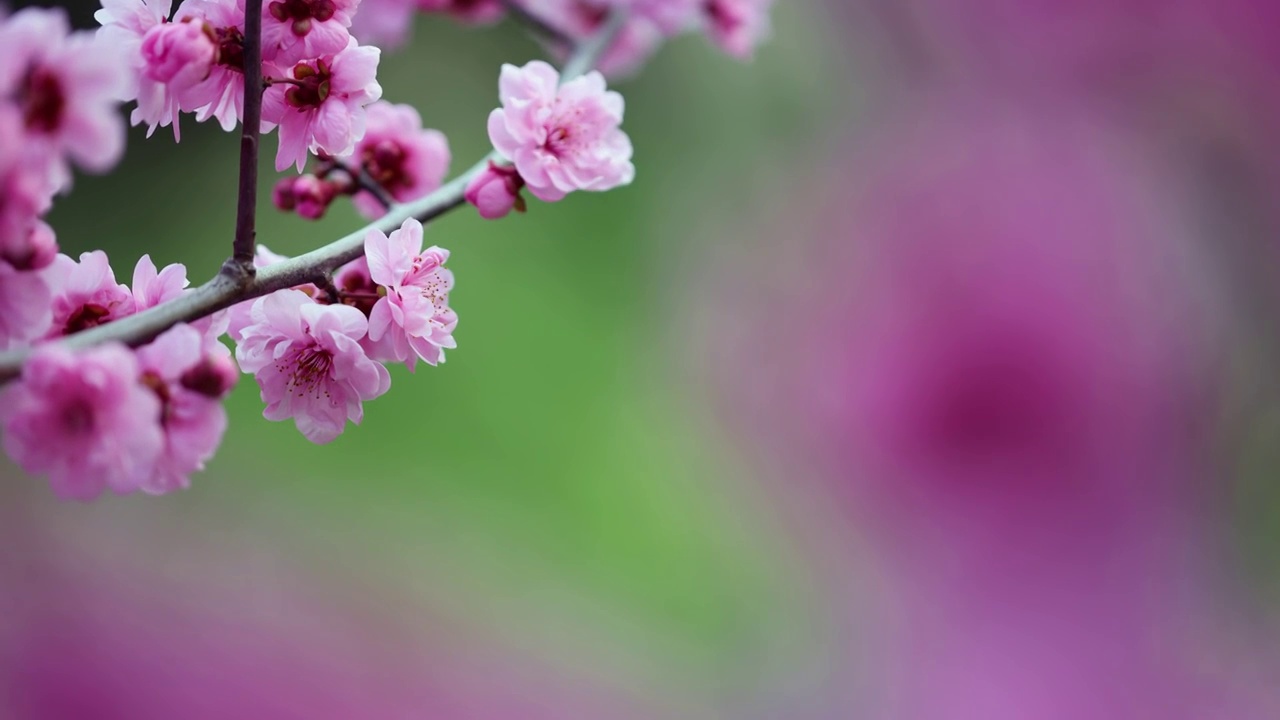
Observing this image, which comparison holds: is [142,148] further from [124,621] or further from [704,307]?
[704,307]

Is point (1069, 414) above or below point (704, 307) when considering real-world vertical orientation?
above

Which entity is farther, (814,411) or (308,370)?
(814,411)

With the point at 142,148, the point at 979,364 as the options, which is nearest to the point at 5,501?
the point at 142,148

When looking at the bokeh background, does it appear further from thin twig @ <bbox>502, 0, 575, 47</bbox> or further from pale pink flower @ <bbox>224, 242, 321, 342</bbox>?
pale pink flower @ <bbox>224, 242, 321, 342</bbox>

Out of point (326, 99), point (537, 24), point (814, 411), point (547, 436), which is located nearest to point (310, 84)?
point (326, 99)

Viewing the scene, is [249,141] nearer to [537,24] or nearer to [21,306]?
[21,306]

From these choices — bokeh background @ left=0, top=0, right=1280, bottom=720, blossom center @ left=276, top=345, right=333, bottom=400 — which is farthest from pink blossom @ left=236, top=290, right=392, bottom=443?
bokeh background @ left=0, top=0, right=1280, bottom=720

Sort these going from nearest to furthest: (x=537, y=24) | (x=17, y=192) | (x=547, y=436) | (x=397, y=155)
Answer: (x=17, y=192) < (x=397, y=155) < (x=537, y=24) < (x=547, y=436)
